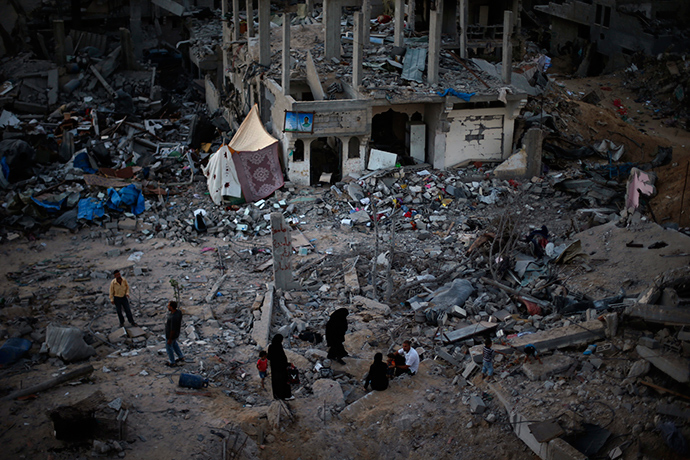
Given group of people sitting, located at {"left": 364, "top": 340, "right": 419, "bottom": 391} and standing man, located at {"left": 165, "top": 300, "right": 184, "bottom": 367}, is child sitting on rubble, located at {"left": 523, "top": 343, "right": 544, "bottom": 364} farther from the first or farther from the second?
standing man, located at {"left": 165, "top": 300, "right": 184, "bottom": 367}

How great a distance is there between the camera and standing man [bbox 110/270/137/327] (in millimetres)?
10758

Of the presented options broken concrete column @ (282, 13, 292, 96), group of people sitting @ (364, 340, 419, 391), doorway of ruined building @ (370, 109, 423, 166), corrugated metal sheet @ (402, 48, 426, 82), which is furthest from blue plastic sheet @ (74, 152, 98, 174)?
group of people sitting @ (364, 340, 419, 391)

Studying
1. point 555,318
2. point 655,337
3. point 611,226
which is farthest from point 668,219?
point 655,337

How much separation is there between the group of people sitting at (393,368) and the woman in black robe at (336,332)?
2.29ft

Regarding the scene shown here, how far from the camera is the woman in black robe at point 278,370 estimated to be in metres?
8.52

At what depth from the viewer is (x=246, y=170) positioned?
1819cm

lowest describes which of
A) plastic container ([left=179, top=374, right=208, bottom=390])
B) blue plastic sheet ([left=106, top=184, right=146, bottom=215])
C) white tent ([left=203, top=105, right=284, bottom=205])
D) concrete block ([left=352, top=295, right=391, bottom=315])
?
plastic container ([left=179, top=374, right=208, bottom=390])

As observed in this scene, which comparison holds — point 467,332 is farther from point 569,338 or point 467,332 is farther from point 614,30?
point 614,30

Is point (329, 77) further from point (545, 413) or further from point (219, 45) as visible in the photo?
point (545, 413)

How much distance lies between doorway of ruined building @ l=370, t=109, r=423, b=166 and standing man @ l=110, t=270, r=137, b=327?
1121 centimetres

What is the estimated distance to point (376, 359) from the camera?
8.67 meters

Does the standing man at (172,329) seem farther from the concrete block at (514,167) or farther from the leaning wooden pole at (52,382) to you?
the concrete block at (514,167)

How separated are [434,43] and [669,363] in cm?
1317

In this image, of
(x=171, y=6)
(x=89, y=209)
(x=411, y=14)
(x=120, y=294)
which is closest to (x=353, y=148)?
(x=89, y=209)
